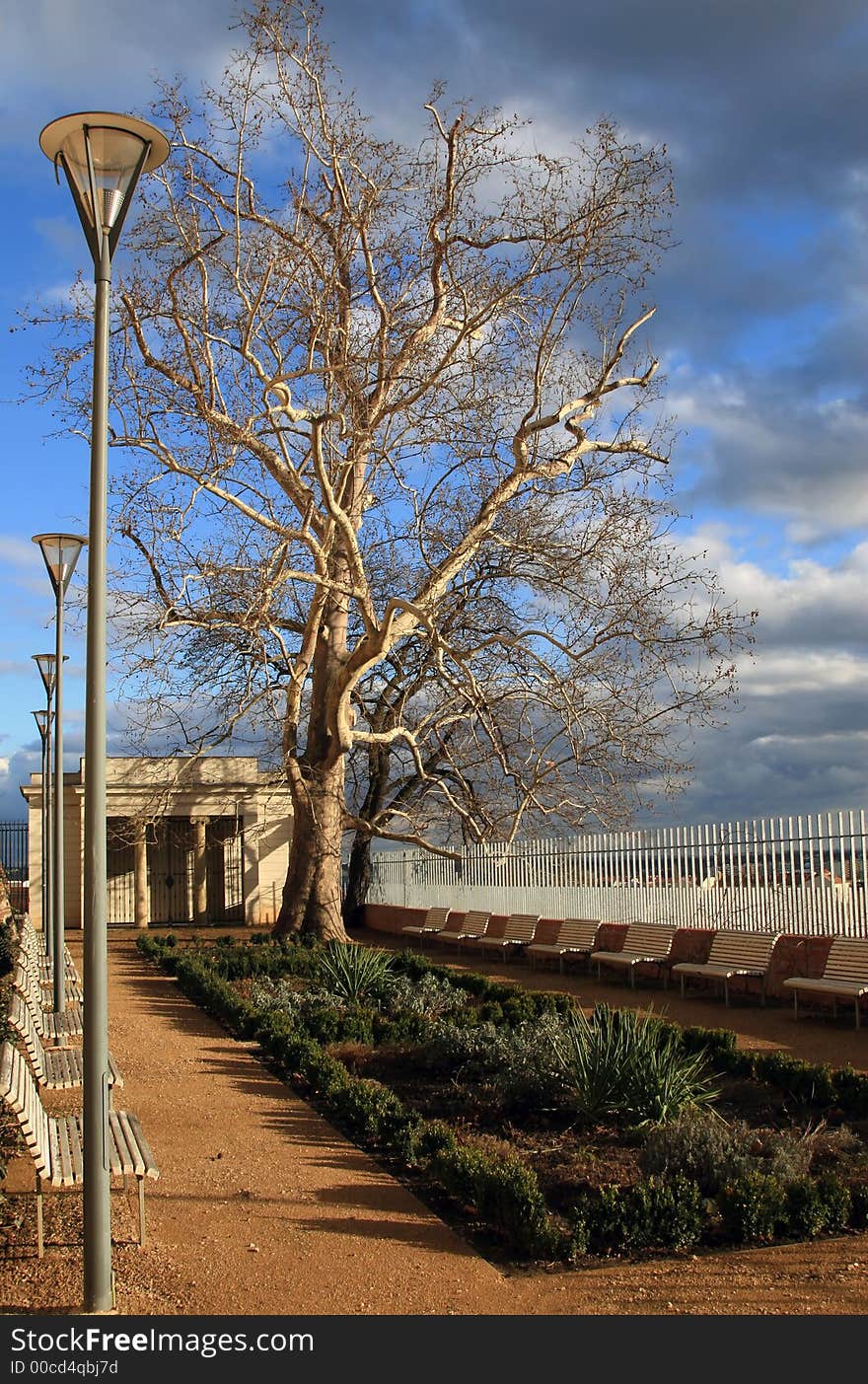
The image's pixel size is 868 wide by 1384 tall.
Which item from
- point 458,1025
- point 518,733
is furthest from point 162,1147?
point 518,733

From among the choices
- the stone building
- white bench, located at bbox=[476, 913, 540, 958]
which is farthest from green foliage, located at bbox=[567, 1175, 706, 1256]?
the stone building

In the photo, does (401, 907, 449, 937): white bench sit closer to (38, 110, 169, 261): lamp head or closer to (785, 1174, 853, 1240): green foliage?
(785, 1174, 853, 1240): green foliage

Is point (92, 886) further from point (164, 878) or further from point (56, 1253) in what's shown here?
point (164, 878)

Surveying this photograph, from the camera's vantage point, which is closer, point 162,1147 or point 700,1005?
point 162,1147

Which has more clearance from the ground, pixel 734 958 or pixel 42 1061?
pixel 42 1061

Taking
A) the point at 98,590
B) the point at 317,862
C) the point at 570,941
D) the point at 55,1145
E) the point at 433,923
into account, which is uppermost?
the point at 98,590

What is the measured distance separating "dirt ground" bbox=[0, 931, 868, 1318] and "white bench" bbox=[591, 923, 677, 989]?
9378 mm

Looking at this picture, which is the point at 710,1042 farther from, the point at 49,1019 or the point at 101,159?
the point at 101,159

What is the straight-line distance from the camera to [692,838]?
1792cm

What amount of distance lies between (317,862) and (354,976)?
6904 mm

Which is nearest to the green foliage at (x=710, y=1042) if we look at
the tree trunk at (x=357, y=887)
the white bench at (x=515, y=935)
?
the white bench at (x=515, y=935)

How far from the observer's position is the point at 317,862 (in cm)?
2150

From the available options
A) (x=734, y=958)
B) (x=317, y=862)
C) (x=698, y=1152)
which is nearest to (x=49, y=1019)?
(x=698, y=1152)

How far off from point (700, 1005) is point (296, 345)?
1114 cm
